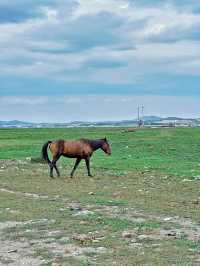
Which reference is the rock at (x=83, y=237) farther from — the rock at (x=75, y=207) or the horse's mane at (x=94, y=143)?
the horse's mane at (x=94, y=143)

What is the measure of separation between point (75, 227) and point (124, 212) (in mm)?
2246

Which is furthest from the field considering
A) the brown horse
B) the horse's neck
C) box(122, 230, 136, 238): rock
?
the horse's neck

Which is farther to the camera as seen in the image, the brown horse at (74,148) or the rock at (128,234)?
the brown horse at (74,148)

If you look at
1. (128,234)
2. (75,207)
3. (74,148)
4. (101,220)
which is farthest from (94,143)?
(128,234)

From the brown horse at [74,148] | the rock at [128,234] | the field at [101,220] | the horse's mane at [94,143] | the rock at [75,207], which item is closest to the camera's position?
the field at [101,220]

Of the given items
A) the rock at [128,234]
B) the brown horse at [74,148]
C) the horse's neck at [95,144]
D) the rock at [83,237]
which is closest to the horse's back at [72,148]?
the brown horse at [74,148]

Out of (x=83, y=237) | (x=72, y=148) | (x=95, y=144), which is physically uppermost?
(x=95, y=144)

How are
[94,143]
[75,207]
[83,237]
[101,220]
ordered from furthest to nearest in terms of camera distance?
[94,143], [75,207], [101,220], [83,237]

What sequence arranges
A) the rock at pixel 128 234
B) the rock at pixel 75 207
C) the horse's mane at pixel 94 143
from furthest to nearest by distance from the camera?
1. the horse's mane at pixel 94 143
2. the rock at pixel 75 207
3. the rock at pixel 128 234

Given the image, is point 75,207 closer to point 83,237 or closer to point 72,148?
point 83,237

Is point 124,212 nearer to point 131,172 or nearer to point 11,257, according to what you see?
point 11,257

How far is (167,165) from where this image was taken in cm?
3011

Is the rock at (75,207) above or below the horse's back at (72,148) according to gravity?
below

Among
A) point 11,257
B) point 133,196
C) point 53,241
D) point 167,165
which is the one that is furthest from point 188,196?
point 167,165
